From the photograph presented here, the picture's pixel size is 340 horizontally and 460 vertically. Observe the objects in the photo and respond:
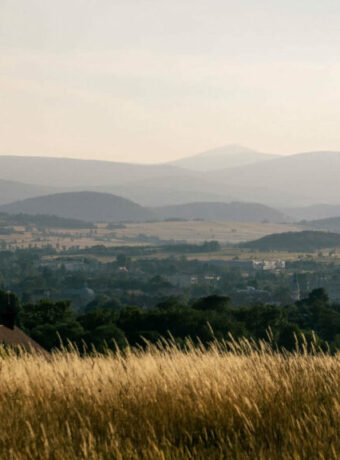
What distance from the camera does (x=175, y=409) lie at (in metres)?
12.2

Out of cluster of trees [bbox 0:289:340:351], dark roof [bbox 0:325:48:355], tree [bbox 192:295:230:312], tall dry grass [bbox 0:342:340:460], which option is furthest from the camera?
tree [bbox 192:295:230:312]

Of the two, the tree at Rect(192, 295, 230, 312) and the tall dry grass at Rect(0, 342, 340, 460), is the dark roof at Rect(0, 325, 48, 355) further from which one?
the tree at Rect(192, 295, 230, 312)

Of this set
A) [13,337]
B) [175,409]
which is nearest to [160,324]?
[13,337]

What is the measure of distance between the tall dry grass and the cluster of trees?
58.8 m

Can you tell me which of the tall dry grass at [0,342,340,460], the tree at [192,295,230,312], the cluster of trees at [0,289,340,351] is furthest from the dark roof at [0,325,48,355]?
the tree at [192,295,230,312]

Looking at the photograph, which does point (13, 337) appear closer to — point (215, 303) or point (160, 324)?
point (160, 324)

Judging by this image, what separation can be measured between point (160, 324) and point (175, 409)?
8395cm

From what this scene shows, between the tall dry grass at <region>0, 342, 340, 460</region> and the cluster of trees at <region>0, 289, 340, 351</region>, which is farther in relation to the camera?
the cluster of trees at <region>0, 289, 340, 351</region>

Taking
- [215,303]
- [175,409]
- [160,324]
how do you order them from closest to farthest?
[175,409]
[160,324]
[215,303]

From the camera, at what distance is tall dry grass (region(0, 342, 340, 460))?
10250 millimetres

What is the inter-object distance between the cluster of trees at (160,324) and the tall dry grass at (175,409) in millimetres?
58793

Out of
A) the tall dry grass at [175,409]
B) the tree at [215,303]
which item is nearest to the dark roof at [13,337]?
the tall dry grass at [175,409]

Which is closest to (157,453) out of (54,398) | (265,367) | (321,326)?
(54,398)

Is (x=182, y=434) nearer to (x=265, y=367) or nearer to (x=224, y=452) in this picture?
(x=224, y=452)
